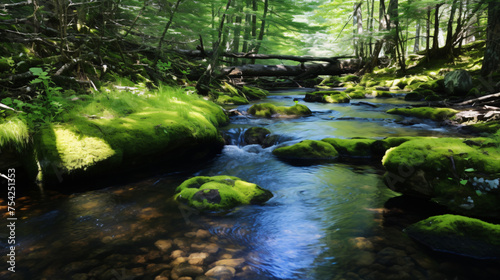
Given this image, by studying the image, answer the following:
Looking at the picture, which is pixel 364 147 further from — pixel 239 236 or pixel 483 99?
pixel 483 99

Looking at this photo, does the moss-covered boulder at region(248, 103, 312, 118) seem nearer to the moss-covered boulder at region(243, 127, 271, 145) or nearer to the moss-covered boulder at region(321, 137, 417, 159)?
the moss-covered boulder at region(243, 127, 271, 145)

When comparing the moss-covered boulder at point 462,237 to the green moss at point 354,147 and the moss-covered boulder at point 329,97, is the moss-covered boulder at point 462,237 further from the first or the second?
the moss-covered boulder at point 329,97

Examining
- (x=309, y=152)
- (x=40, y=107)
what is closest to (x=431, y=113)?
(x=309, y=152)

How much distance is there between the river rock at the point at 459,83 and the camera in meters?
10.6

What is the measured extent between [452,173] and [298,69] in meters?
15.9

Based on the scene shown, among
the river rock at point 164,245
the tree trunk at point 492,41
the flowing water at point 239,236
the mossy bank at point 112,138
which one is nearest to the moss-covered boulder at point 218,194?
the flowing water at point 239,236

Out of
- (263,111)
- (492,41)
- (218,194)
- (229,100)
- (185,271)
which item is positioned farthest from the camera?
(229,100)

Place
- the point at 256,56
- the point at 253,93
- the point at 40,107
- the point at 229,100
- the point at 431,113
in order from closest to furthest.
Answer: the point at 40,107
the point at 431,113
the point at 229,100
the point at 253,93
the point at 256,56

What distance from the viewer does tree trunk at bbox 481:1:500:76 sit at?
31.8 ft

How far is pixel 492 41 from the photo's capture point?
9.93 m

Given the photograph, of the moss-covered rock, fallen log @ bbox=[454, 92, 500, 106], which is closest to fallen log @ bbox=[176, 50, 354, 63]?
the moss-covered rock

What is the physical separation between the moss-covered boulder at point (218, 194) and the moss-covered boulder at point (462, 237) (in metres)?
1.90

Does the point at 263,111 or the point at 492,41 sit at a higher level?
the point at 492,41

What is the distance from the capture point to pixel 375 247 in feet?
8.88
